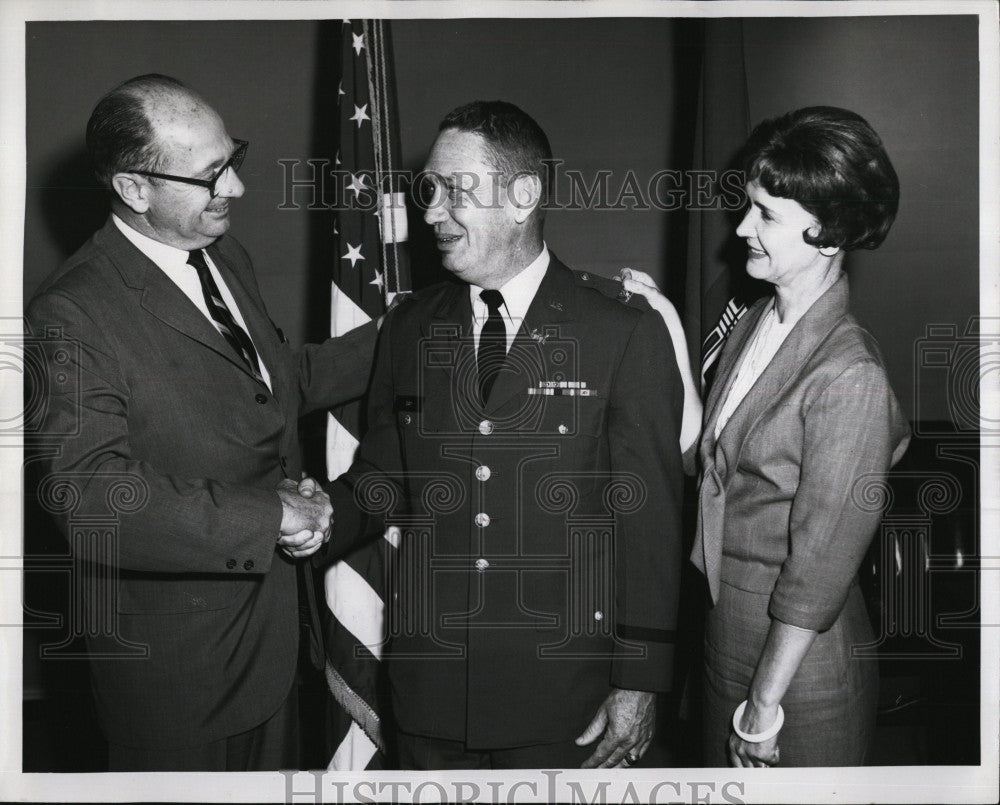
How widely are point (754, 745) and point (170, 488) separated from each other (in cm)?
152

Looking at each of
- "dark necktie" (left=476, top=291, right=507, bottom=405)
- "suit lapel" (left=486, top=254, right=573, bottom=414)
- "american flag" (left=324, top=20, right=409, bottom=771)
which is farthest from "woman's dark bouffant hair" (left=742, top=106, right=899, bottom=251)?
"american flag" (left=324, top=20, right=409, bottom=771)

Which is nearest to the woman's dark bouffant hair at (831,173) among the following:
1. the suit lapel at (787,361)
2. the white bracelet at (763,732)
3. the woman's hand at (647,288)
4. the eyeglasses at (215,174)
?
the suit lapel at (787,361)

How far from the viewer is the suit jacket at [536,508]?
227 cm

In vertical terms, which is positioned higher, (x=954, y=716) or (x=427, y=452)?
(x=427, y=452)

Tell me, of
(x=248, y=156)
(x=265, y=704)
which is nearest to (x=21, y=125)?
(x=248, y=156)

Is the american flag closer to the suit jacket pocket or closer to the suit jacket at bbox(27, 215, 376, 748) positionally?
the suit jacket at bbox(27, 215, 376, 748)

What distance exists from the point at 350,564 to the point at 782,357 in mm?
1227

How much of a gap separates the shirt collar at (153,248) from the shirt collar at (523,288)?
805mm

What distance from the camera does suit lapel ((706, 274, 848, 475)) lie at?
2.19 metres

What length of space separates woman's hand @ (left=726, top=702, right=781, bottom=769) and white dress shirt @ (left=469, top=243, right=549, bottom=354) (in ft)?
3.43

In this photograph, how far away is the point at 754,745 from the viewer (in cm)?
227

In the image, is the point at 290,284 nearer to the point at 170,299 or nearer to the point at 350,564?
the point at 170,299

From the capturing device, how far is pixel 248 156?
8.34 ft

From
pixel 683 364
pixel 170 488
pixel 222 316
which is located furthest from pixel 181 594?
pixel 683 364
